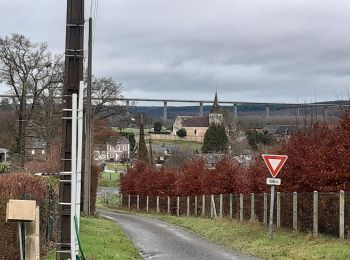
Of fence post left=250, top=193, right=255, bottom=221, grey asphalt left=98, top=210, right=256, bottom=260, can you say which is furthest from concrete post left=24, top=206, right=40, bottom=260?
A: fence post left=250, top=193, right=255, bottom=221

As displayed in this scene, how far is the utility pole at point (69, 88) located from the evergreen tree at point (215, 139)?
90.1 metres

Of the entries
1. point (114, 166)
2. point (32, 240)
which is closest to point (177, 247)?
point (32, 240)

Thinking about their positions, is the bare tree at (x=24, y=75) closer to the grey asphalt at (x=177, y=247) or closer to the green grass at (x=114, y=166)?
the grey asphalt at (x=177, y=247)

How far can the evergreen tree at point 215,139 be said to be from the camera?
340ft

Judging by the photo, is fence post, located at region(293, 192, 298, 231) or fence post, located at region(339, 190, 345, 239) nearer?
fence post, located at region(339, 190, 345, 239)

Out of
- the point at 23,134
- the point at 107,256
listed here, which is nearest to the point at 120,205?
the point at 23,134

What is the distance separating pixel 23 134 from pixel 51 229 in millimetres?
37930

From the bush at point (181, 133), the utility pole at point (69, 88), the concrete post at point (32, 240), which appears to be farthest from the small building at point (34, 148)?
the bush at point (181, 133)

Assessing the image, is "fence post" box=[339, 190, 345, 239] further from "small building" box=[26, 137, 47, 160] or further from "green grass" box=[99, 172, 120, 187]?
"green grass" box=[99, 172, 120, 187]

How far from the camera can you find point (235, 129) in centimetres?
10325

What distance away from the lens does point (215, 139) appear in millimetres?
106500

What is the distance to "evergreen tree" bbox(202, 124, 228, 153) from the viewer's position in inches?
4075

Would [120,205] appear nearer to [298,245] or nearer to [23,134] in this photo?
[23,134]

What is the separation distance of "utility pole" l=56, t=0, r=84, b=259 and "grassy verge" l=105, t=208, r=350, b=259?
6663 mm
